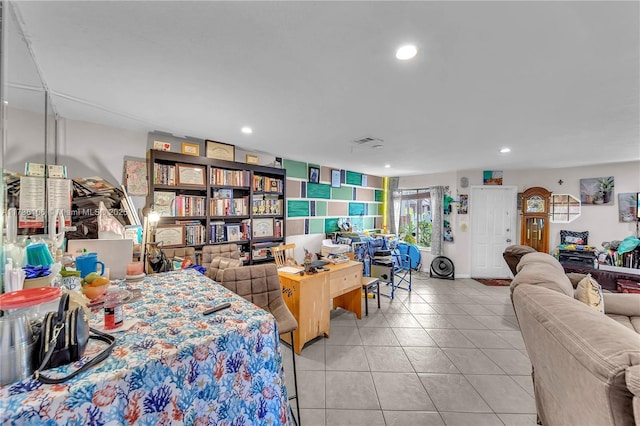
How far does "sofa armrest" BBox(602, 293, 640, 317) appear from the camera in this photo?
2223mm

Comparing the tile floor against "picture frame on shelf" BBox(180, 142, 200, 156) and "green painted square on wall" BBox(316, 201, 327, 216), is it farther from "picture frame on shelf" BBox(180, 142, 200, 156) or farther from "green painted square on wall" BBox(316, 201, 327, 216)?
"picture frame on shelf" BBox(180, 142, 200, 156)

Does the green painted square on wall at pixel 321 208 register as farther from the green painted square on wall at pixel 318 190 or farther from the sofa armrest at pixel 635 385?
the sofa armrest at pixel 635 385

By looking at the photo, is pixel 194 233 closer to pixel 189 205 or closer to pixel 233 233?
pixel 189 205

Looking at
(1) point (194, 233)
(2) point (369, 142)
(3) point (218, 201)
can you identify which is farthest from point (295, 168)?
(1) point (194, 233)

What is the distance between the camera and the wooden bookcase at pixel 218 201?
2.94m

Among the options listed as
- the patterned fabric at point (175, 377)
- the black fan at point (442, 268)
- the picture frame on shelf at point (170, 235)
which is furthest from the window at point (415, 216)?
the patterned fabric at point (175, 377)

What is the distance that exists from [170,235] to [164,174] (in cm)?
74

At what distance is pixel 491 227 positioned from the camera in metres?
5.43

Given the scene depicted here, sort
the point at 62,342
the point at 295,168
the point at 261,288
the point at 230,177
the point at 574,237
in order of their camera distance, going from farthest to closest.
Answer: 1. the point at 574,237
2. the point at 295,168
3. the point at 230,177
4. the point at 261,288
5. the point at 62,342

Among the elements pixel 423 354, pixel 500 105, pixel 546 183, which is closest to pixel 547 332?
pixel 423 354

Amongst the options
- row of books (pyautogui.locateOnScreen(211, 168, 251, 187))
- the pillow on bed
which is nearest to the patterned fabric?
row of books (pyautogui.locateOnScreen(211, 168, 251, 187))

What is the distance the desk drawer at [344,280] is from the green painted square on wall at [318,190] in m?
2.11

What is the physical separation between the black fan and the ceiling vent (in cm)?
353

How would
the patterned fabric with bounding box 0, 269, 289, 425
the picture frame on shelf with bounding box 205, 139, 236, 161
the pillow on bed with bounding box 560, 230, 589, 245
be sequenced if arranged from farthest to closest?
the pillow on bed with bounding box 560, 230, 589, 245 → the picture frame on shelf with bounding box 205, 139, 236, 161 → the patterned fabric with bounding box 0, 269, 289, 425
